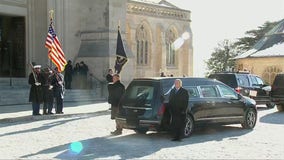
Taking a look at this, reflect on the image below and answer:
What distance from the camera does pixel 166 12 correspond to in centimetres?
4500

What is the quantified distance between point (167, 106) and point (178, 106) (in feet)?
1.03

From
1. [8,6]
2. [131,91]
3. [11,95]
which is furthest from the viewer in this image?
[8,6]

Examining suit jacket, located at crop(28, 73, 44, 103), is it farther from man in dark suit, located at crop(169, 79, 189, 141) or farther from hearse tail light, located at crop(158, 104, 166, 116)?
man in dark suit, located at crop(169, 79, 189, 141)

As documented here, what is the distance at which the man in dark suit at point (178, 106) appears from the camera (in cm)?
1204

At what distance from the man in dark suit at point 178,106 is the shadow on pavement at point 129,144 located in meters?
0.29

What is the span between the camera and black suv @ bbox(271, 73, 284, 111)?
21.5 metres

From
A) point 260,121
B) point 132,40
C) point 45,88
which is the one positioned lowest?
point 260,121

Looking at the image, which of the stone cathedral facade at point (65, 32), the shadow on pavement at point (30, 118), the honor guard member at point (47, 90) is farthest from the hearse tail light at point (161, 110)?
the stone cathedral facade at point (65, 32)

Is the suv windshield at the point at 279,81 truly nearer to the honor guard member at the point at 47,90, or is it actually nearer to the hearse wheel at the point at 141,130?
the honor guard member at the point at 47,90

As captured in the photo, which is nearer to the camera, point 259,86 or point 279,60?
point 259,86

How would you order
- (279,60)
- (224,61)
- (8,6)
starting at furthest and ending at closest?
1. (224,61)
2. (279,60)
3. (8,6)

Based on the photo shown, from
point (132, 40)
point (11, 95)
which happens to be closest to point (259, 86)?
point (11, 95)

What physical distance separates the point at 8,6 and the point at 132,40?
14.1 meters

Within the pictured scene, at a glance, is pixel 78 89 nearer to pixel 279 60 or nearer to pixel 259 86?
pixel 259 86
